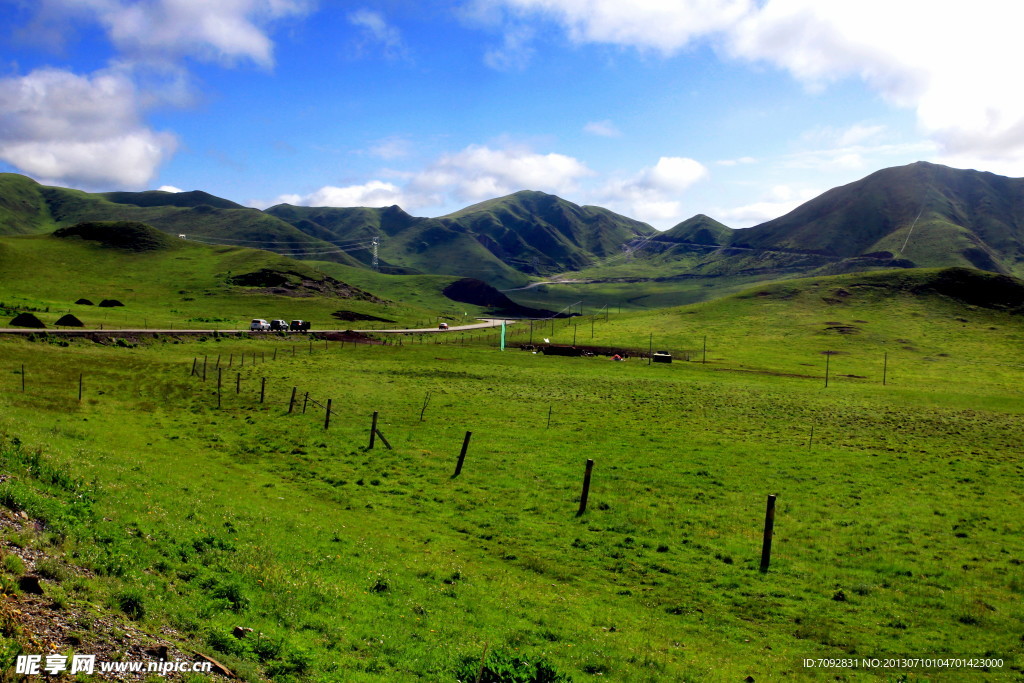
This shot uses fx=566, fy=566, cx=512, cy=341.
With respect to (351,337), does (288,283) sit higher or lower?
higher

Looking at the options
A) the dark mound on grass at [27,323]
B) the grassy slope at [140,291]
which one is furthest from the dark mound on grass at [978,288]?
the dark mound on grass at [27,323]

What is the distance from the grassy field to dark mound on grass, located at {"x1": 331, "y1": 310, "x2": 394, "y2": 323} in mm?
95404

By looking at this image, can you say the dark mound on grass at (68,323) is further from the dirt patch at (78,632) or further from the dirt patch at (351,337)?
the dirt patch at (78,632)

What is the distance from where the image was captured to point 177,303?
5846 inches

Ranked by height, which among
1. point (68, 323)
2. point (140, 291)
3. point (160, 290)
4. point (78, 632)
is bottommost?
point (78, 632)

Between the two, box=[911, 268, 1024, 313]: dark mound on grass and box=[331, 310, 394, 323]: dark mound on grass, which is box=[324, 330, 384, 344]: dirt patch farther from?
box=[911, 268, 1024, 313]: dark mound on grass

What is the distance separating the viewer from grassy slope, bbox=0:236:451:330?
379ft

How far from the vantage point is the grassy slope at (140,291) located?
115375 millimetres

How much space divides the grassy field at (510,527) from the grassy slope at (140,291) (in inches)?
2623

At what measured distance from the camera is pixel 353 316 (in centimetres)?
15538

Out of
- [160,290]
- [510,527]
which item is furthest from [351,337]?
[510,527]

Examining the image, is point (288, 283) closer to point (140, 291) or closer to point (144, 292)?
point (144, 292)

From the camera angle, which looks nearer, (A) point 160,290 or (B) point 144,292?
(B) point 144,292

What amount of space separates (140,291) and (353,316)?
60.5m
